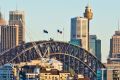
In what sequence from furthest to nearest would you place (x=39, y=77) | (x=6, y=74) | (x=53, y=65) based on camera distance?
(x=53, y=65), (x=6, y=74), (x=39, y=77)

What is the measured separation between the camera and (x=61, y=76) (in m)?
171

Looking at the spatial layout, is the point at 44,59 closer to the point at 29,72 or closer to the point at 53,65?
the point at 53,65

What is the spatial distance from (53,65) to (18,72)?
2071 centimetres

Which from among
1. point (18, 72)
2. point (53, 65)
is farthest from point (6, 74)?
point (53, 65)

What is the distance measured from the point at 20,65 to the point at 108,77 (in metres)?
34.7

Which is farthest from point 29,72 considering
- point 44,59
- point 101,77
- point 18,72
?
point 44,59

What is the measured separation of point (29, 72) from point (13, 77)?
2.81 m

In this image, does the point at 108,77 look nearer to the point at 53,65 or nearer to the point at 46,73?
the point at 46,73

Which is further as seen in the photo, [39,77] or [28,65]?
[28,65]

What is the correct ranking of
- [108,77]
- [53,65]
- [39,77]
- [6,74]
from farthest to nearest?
[53,65] < [6,74] < [39,77] < [108,77]

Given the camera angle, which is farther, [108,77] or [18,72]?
[18,72]

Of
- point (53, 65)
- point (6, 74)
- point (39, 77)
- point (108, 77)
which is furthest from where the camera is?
point (53, 65)

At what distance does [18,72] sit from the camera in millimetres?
170250

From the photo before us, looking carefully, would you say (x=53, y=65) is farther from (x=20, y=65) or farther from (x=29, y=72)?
(x=29, y=72)
